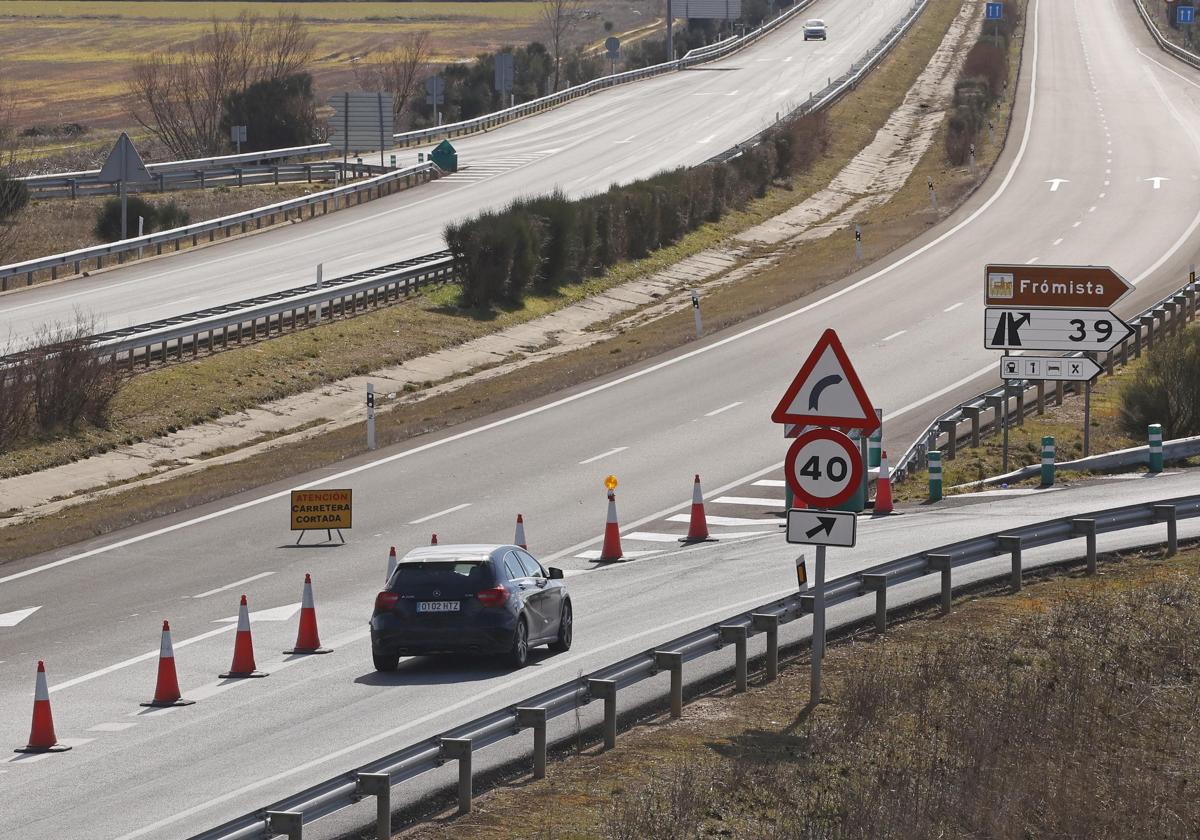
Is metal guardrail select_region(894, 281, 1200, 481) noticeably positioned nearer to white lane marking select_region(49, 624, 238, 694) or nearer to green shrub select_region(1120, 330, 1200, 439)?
green shrub select_region(1120, 330, 1200, 439)

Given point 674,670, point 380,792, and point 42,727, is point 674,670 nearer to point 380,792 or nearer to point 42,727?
point 380,792

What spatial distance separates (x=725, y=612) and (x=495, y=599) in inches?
124

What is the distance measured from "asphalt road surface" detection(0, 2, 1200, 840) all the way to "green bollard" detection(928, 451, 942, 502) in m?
1.60

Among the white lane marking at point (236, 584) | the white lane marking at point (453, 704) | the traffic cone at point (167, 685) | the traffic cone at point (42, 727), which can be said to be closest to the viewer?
the white lane marking at point (453, 704)

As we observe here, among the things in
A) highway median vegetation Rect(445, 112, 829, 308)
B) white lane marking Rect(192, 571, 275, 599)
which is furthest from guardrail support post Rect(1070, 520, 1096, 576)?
highway median vegetation Rect(445, 112, 829, 308)

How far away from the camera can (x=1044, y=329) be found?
2852cm

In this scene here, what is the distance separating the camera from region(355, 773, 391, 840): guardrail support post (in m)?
10.6

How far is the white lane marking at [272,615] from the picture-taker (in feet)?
67.1

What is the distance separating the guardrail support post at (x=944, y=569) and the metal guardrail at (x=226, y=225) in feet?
117

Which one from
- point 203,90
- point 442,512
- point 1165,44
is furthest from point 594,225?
point 1165,44

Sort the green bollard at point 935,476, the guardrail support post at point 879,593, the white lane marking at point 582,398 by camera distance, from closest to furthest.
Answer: the guardrail support post at point 879,593 < the white lane marking at point 582,398 < the green bollard at point 935,476

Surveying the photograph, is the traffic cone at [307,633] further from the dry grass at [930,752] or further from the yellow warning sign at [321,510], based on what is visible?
the yellow warning sign at [321,510]

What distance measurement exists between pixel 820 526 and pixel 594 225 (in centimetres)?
4241

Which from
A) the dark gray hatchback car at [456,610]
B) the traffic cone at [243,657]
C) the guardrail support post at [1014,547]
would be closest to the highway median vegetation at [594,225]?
the guardrail support post at [1014,547]
